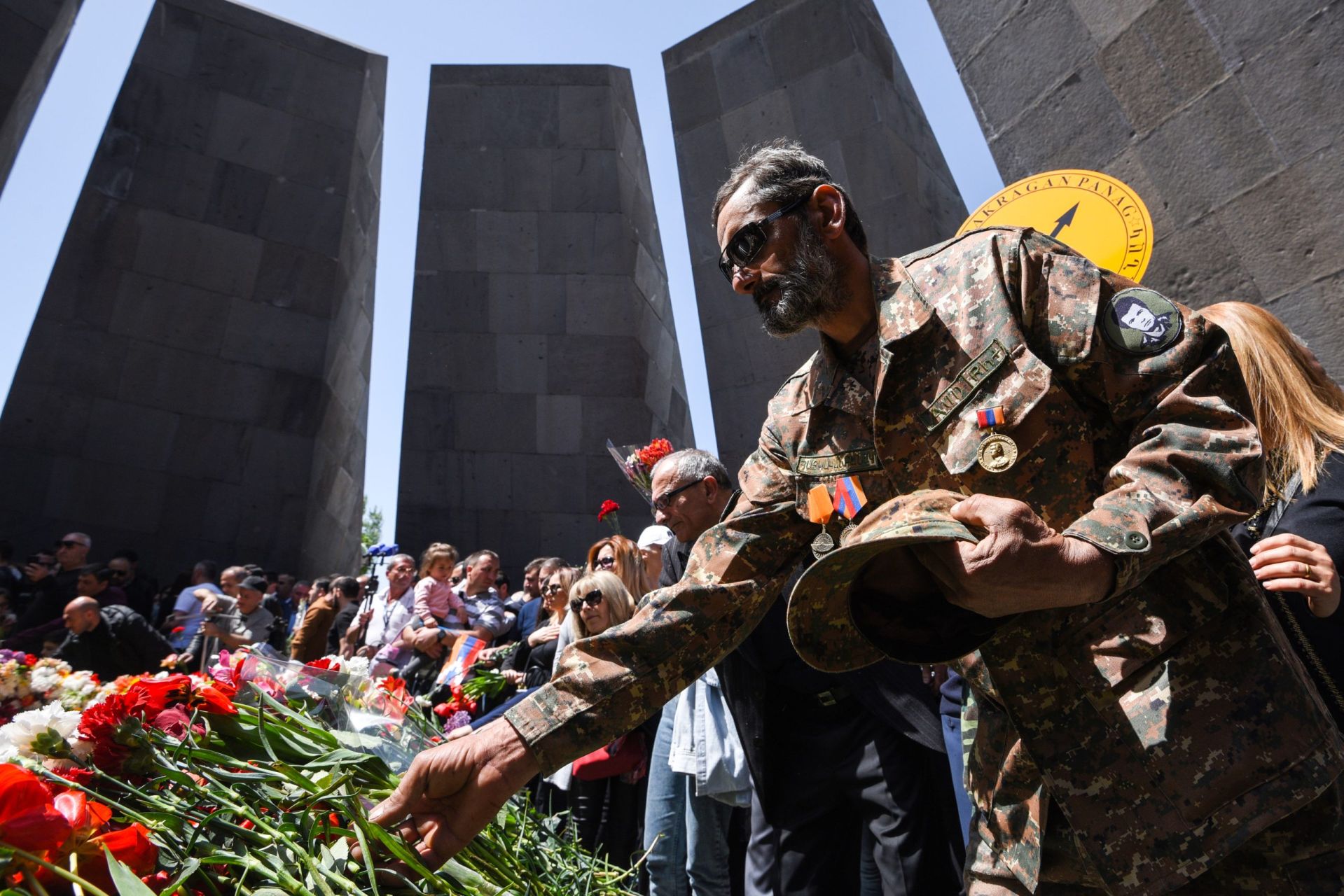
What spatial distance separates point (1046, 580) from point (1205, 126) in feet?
13.5

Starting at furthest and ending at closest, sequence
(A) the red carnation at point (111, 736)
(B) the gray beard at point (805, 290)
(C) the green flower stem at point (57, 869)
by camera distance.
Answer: (B) the gray beard at point (805, 290), (A) the red carnation at point (111, 736), (C) the green flower stem at point (57, 869)

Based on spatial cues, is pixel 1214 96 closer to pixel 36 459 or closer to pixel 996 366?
pixel 996 366

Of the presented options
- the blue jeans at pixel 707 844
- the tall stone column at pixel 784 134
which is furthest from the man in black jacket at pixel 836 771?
the tall stone column at pixel 784 134

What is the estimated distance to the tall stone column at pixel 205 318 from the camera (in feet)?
36.1

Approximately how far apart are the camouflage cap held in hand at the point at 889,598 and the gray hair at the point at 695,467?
246 centimetres

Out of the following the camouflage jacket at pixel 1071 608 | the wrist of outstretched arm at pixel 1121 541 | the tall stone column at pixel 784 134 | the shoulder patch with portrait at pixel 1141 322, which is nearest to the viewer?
the wrist of outstretched arm at pixel 1121 541

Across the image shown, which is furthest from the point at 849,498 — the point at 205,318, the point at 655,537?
the point at 205,318

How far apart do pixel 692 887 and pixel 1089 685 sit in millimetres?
2602

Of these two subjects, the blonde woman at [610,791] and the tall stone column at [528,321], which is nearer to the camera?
the blonde woman at [610,791]

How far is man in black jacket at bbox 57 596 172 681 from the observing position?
575 centimetres

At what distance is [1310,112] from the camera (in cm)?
393

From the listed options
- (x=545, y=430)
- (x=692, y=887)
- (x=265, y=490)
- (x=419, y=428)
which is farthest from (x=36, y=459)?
(x=692, y=887)

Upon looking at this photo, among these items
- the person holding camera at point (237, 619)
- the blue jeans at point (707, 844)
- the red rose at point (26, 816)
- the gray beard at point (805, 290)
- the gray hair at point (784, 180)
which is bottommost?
the blue jeans at point (707, 844)

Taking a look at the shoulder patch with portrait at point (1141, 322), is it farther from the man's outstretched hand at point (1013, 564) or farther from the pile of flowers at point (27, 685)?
the pile of flowers at point (27, 685)
